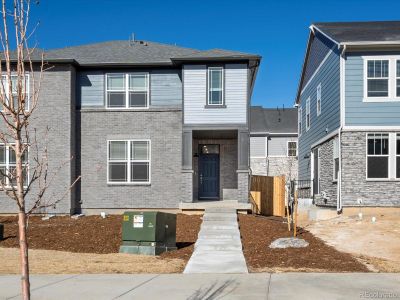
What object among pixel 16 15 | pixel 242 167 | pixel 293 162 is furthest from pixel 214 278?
pixel 293 162

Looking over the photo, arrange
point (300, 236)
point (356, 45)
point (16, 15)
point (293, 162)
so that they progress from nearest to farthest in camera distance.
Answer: point (16, 15), point (300, 236), point (356, 45), point (293, 162)

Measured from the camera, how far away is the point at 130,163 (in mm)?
21641

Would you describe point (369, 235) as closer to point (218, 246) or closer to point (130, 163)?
point (218, 246)

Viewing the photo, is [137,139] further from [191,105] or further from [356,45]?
[356,45]


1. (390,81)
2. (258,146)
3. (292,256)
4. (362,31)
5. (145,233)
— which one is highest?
(362,31)

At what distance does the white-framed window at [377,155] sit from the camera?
19578 millimetres

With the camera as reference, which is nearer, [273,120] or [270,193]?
[270,193]

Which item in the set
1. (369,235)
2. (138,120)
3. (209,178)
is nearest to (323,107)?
(209,178)

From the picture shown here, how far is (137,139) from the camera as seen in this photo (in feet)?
71.2

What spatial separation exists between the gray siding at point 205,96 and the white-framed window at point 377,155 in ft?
16.3

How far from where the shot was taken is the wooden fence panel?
2339 centimetres

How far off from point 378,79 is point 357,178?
371cm

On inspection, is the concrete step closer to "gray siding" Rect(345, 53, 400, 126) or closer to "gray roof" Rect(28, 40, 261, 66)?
"gray siding" Rect(345, 53, 400, 126)

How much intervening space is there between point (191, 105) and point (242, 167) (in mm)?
3172
